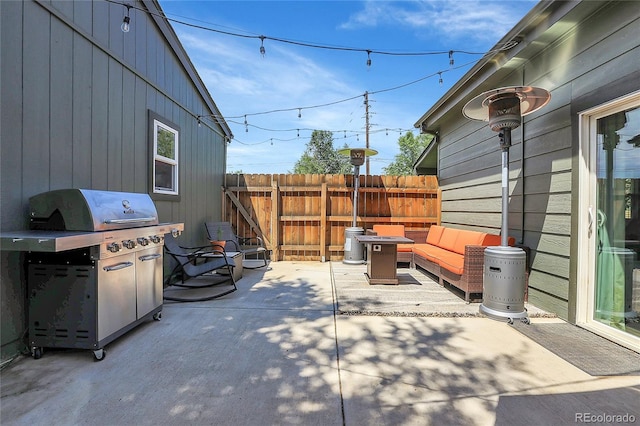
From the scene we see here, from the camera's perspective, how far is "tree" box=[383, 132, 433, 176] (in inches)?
905

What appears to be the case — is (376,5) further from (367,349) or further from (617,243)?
(367,349)

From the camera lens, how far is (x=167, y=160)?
4.32 meters

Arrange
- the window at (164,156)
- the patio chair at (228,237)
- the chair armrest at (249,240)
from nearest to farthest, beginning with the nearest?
the window at (164,156) → the patio chair at (228,237) → the chair armrest at (249,240)

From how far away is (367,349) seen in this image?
92.3 inches

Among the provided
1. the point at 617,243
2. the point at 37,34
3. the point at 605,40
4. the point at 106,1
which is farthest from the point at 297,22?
the point at 617,243

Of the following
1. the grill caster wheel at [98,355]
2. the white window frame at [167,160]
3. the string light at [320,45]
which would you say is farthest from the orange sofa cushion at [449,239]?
the grill caster wheel at [98,355]

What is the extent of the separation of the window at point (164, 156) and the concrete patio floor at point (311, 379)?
2.13 meters

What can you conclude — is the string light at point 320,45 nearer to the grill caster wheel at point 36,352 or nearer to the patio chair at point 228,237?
the patio chair at point 228,237

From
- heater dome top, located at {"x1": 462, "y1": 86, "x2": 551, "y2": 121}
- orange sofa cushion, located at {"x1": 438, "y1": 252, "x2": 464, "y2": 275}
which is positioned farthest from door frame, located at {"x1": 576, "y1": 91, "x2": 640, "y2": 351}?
orange sofa cushion, located at {"x1": 438, "y1": 252, "x2": 464, "y2": 275}

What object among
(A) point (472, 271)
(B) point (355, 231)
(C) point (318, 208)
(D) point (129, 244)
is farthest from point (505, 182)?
(C) point (318, 208)

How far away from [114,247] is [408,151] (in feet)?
77.2

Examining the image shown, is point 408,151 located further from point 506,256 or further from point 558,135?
point 506,256

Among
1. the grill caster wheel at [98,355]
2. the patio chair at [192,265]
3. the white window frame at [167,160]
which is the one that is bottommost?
the grill caster wheel at [98,355]

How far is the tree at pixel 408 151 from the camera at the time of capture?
23.0m
